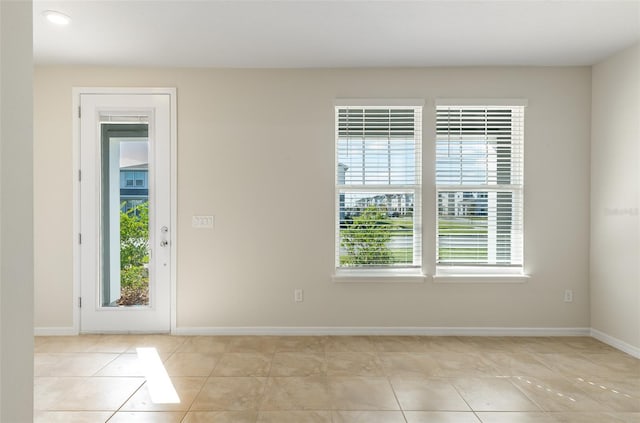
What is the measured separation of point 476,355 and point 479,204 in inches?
59.9

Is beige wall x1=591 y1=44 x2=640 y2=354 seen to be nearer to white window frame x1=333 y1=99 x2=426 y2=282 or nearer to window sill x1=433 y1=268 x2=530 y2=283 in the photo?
window sill x1=433 y1=268 x2=530 y2=283

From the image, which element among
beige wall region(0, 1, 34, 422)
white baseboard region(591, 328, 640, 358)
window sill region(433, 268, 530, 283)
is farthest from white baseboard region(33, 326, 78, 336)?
white baseboard region(591, 328, 640, 358)

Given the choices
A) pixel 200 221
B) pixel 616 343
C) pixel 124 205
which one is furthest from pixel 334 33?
pixel 616 343

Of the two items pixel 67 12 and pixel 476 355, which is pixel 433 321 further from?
pixel 67 12

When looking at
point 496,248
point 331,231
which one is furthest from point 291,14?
point 496,248

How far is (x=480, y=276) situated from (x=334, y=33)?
9.09ft

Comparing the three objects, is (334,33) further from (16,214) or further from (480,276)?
(480,276)

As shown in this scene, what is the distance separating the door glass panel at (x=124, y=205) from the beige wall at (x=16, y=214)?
255 cm

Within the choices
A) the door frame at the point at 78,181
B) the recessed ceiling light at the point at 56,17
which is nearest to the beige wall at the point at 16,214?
the recessed ceiling light at the point at 56,17

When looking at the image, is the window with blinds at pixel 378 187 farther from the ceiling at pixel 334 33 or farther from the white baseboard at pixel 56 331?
the white baseboard at pixel 56 331

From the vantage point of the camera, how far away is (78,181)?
3.96 m

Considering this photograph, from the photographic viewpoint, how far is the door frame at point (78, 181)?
396cm

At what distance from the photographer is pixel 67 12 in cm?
285

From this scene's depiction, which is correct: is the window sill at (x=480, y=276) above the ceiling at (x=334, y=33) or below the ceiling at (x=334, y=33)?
below
